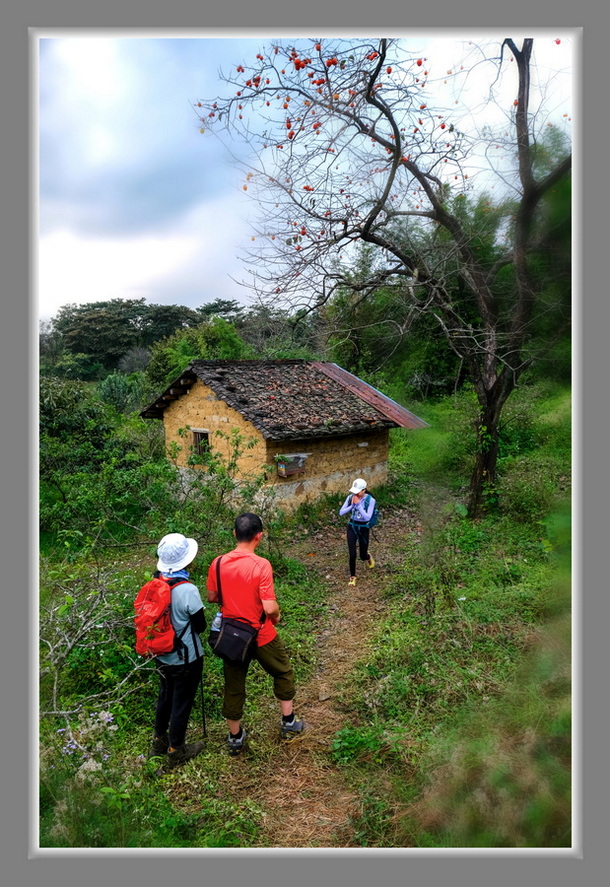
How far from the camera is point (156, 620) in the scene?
313 centimetres

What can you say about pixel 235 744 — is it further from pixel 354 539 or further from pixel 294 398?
pixel 294 398

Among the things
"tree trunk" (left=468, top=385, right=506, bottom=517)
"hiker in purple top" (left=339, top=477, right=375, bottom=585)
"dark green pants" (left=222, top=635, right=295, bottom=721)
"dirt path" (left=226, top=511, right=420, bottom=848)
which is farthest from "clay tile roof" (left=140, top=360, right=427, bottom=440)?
"dark green pants" (left=222, top=635, right=295, bottom=721)

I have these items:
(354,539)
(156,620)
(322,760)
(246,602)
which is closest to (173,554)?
(156,620)

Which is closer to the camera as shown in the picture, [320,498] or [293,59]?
[293,59]

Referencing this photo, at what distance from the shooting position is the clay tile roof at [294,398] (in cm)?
960

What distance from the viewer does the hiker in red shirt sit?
127 inches

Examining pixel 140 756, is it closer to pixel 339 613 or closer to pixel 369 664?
pixel 369 664

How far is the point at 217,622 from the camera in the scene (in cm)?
335

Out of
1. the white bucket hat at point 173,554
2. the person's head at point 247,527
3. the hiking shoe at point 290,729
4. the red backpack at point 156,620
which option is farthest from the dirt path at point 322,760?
the person's head at point 247,527

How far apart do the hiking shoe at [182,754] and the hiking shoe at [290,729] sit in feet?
1.91

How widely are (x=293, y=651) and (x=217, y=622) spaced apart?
1841mm

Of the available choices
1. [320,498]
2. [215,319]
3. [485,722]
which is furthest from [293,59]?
[215,319]

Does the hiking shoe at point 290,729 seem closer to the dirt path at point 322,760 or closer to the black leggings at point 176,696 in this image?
the dirt path at point 322,760

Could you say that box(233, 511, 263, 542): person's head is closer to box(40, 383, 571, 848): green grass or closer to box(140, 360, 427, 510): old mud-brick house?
box(40, 383, 571, 848): green grass
